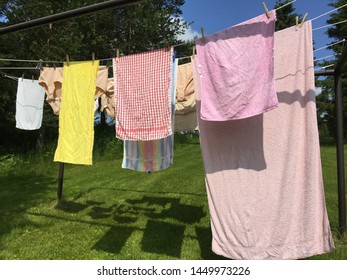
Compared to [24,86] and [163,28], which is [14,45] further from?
[24,86]

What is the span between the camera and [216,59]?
8.72 ft

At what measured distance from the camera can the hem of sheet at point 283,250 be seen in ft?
8.06

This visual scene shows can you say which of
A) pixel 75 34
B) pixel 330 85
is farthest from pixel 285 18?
pixel 75 34

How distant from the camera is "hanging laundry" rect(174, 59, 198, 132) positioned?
446 cm

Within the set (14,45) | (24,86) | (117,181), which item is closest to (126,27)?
(14,45)

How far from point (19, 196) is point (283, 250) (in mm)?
5911

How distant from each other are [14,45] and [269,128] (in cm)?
1173

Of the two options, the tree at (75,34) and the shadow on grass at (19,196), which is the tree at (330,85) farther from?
the shadow on grass at (19,196)

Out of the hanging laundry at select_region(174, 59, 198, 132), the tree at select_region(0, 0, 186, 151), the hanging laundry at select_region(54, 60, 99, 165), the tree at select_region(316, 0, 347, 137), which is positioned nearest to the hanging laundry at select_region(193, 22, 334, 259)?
the hanging laundry at select_region(54, 60, 99, 165)

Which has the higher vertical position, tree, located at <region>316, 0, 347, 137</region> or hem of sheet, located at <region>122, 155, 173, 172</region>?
tree, located at <region>316, 0, 347, 137</region>

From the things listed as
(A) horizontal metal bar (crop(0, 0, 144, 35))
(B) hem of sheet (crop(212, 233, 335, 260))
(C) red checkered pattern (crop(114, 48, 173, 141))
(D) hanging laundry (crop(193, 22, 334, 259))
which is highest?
(A) horizontal metal bar (crop(0, 0, 144, 35))

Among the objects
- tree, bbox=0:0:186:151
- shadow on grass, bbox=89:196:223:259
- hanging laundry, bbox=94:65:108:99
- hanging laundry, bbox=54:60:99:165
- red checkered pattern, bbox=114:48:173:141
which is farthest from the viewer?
tree, bbox=0:0:186:151

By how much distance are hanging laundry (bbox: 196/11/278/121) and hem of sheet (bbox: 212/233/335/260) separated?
1.09 m

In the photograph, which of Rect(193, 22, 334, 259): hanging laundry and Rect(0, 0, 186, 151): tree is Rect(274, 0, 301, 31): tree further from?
Rect(193, 22, 334, 259): hanging laundry
